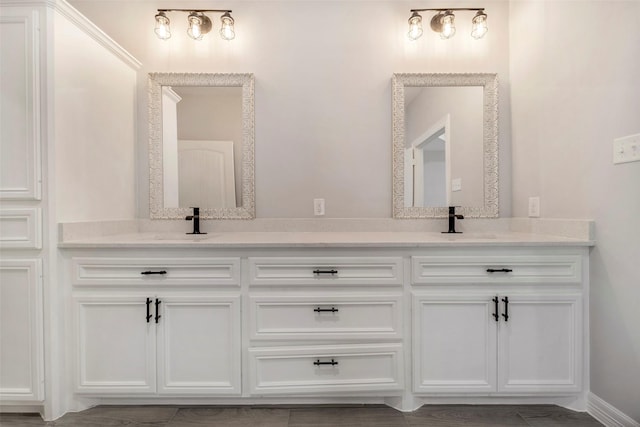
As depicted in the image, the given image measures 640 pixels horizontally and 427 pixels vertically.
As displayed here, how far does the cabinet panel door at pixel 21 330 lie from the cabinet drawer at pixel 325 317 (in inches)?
41.9

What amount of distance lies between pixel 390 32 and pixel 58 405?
297cm

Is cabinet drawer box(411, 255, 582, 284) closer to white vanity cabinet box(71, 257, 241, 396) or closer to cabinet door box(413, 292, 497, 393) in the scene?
cabinet door box(413, 292, 497, 393)

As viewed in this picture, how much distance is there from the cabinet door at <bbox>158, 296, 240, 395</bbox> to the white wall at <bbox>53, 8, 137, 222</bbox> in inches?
30.9

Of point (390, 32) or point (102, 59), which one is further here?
point (390, 32)

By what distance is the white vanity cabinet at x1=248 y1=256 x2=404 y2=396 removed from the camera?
1601 mm

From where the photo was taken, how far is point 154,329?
1.60m

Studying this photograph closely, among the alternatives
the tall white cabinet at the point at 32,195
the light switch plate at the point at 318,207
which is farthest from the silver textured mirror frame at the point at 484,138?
the tall white cabinet at the point at 32,195

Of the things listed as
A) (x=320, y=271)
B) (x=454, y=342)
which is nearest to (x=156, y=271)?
Result: (x=320, y=271)

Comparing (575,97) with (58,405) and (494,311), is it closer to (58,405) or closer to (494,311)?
(494,311)

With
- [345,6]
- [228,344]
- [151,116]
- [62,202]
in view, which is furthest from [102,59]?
[228,344]

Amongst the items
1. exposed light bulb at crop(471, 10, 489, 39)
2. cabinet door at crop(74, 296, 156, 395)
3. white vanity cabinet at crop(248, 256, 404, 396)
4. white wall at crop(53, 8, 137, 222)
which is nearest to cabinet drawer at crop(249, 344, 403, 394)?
white vanity cabinet at crop(248, 256, 404, 396)

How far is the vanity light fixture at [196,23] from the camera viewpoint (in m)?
2.13

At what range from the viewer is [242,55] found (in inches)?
87.0

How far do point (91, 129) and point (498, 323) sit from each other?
251cm
